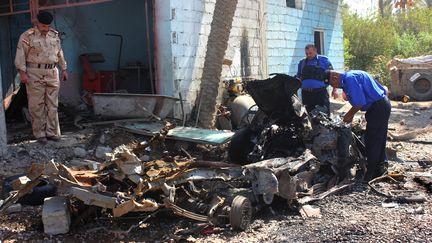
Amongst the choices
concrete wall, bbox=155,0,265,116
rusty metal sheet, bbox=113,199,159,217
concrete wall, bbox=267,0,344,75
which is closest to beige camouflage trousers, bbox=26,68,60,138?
concrete wall, bbox=155,0,265,116

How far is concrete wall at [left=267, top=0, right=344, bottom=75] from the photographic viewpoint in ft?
47.9

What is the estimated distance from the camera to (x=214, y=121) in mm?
10797

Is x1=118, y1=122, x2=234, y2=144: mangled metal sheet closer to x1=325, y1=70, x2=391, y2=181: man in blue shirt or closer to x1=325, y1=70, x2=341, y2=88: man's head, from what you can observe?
x1=325, y1=70, x2=341, y2=88: man's head

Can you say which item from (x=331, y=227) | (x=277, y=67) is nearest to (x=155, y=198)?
(x=331, y=227)

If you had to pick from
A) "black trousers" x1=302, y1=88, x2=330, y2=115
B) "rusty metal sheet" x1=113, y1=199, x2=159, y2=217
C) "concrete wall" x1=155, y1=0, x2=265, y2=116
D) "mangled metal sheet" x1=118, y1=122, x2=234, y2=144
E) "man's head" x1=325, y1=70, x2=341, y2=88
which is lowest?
"rusty metal sheet" x1=113, y1=199, x2=159, y2=217

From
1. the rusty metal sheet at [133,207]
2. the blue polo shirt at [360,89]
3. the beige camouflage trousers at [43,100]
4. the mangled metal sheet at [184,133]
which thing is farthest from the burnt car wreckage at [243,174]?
the beige camouflage trousers at [43,100]

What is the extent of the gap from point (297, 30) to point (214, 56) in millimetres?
6207

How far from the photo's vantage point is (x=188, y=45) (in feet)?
35.6

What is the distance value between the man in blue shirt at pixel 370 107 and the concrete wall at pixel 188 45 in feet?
13.6

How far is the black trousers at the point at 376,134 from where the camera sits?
699 cm

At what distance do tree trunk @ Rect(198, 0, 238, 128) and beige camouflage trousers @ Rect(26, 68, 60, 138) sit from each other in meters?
3.37

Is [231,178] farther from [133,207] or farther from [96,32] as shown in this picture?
[96,32]

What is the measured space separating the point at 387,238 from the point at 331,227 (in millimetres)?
582

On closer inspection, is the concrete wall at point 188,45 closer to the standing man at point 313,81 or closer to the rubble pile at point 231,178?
the standing man at point 313,81
